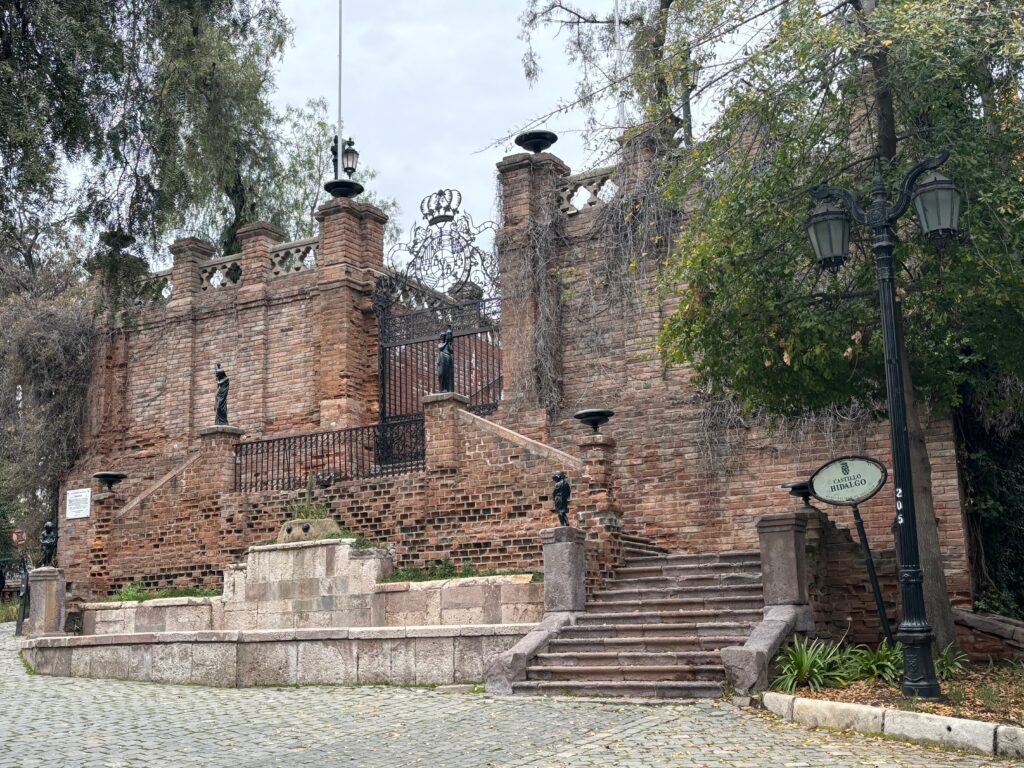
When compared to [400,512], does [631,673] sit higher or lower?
lower

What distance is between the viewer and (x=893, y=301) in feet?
30.5

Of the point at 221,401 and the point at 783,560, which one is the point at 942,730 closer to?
the point at 783,560

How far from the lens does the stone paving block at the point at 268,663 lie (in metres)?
12.9

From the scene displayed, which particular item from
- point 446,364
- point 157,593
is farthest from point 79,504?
point 446,364

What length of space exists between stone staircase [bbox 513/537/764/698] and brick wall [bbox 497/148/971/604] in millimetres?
1901

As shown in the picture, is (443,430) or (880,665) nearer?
(880,665)

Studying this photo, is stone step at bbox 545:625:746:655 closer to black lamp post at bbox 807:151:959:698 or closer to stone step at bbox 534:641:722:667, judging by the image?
stone step at bbox 534:641:722:667

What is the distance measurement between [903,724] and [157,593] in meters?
12.0

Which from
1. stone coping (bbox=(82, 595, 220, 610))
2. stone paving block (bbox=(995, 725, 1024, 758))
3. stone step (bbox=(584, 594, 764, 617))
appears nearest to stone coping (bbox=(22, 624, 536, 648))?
stone step (bbox=(584, 594, 764, 617))

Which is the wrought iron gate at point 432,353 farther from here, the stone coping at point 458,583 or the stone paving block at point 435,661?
the stone paving block at point 435,661

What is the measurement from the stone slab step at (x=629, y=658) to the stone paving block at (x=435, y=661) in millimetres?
1196

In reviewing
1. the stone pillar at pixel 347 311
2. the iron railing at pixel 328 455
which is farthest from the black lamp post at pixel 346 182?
the iron railing at pixel 328 455

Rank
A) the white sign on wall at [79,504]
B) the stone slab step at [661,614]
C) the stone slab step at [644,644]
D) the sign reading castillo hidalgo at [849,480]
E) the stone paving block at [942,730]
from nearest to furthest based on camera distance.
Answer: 1. the stone paving block at [942,730]
2. the sign reading castillo hidalgo at [849,480]
3. the stone slab step at [644,644]
4. the stone slab step at [661,614]
5. the white sign on wall at [79,504]

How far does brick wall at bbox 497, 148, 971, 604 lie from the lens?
14180mm
